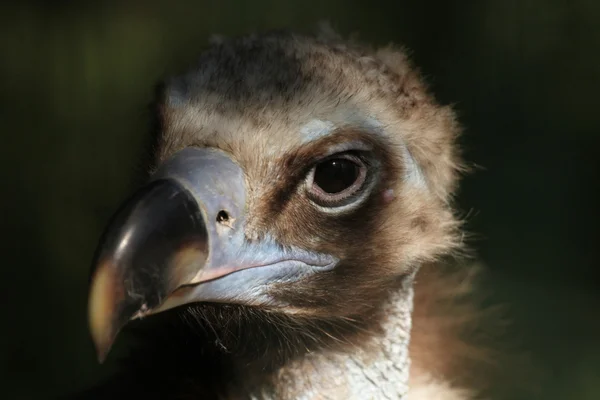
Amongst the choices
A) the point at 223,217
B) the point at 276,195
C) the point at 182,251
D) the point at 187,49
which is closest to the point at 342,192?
the point at 276,195

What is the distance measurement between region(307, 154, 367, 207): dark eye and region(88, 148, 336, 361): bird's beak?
108 millimetres

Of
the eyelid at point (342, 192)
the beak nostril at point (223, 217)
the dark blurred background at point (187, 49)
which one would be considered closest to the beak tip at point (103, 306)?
the beak nostril at point (223, 217)

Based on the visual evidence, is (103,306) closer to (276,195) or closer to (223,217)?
(223,217)

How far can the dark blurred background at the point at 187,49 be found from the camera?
3.52 m

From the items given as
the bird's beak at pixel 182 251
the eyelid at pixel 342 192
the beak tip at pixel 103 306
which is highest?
the eyelid at pixel 342 192

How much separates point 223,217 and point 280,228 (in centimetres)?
13

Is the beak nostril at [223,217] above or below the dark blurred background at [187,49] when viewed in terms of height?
below

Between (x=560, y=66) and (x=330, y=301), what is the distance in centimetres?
241

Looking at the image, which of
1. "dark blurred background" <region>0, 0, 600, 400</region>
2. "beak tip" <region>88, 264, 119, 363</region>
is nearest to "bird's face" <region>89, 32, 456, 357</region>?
"beak tip" <region>88, 264, 119, 363</region>

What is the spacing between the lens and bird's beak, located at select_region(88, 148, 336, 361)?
1261 mm

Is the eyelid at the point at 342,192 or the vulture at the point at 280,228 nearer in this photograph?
the vulture at the point at 280,228

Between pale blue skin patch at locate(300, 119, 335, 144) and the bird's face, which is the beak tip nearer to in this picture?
the bird's face

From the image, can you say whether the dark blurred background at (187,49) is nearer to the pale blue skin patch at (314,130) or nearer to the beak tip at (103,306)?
the pale blue skin patch at (314,130)

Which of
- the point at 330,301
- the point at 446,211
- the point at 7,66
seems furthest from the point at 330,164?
the point at 7,66
